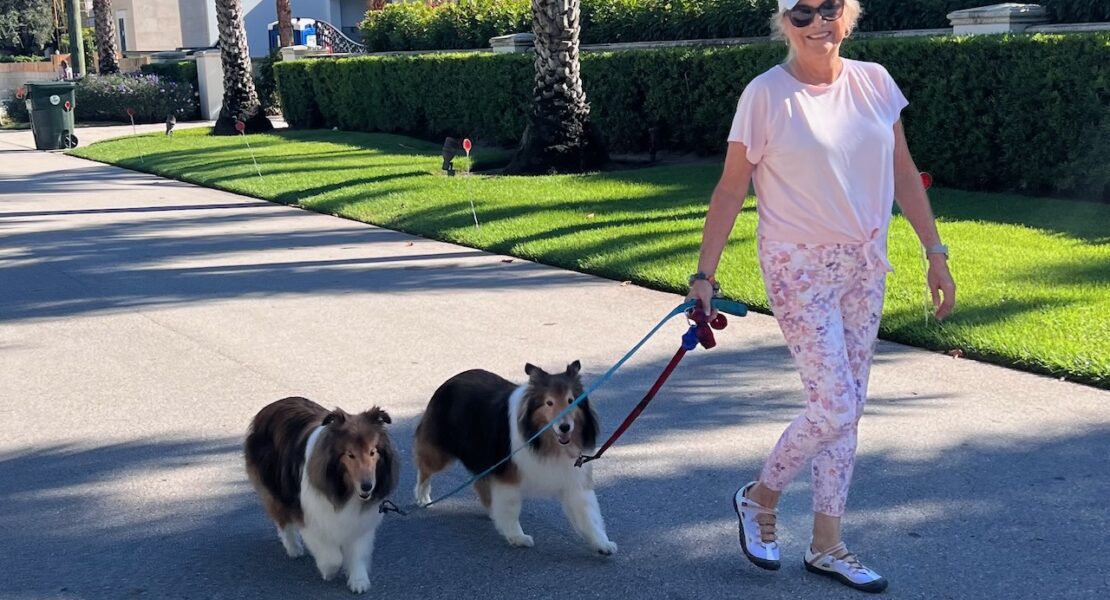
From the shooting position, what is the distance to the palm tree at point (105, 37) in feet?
117

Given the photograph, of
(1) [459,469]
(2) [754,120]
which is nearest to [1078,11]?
(1) [459,469]

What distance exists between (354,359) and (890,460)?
3.75 m

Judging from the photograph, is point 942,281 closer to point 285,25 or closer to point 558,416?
point 558,416

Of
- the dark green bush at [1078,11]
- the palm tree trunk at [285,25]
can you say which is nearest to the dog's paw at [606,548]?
the dark green bush at [1078,11]

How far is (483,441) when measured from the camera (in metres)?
5.07

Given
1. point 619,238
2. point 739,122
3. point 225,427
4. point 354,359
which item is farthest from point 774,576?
point 619,238

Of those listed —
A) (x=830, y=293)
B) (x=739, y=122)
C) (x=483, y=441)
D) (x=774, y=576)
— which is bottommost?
(x=774, y=576)

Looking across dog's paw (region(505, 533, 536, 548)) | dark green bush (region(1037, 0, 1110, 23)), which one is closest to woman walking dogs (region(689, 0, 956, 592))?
Answer: dog's paw (region(505, 533, 536, 548))

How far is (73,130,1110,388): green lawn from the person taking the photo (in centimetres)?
795

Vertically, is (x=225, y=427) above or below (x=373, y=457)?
below

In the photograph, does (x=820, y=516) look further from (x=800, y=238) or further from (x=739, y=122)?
(x=739, y=122)

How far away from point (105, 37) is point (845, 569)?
117ft

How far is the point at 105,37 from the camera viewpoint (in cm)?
3597

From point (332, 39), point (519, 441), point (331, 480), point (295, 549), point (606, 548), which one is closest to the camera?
point (331, 480)
